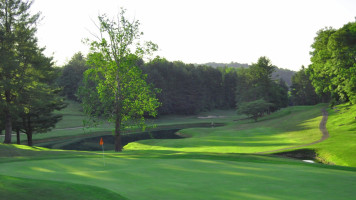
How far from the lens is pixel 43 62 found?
117 feet

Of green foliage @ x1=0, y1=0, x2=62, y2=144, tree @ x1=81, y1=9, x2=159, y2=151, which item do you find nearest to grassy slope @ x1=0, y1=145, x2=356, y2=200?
tree @ x1=81, y1=9, x2=159, y2=151

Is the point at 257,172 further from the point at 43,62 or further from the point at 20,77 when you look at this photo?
the point at 43,62

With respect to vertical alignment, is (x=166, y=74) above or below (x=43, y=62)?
above

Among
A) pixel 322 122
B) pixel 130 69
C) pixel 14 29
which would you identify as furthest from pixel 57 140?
pixel 322 122

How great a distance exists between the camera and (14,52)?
33.1m

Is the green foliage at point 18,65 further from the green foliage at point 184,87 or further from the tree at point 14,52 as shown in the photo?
the green foliage at point 184,87

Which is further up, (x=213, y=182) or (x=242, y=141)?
(x=213, y=182)

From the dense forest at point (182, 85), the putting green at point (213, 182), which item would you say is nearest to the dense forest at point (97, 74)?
the putting green at point (213, 182)

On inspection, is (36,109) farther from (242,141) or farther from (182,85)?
(182,85)

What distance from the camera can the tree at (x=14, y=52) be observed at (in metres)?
30.9

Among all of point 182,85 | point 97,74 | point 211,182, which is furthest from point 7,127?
point 182,85

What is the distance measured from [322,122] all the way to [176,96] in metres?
69.6

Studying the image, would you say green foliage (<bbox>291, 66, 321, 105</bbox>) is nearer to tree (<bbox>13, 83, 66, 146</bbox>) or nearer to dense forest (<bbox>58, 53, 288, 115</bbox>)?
dense forest (<bbox>58, 53, 288, 115</bbox>)

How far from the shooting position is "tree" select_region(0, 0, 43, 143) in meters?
30.9
